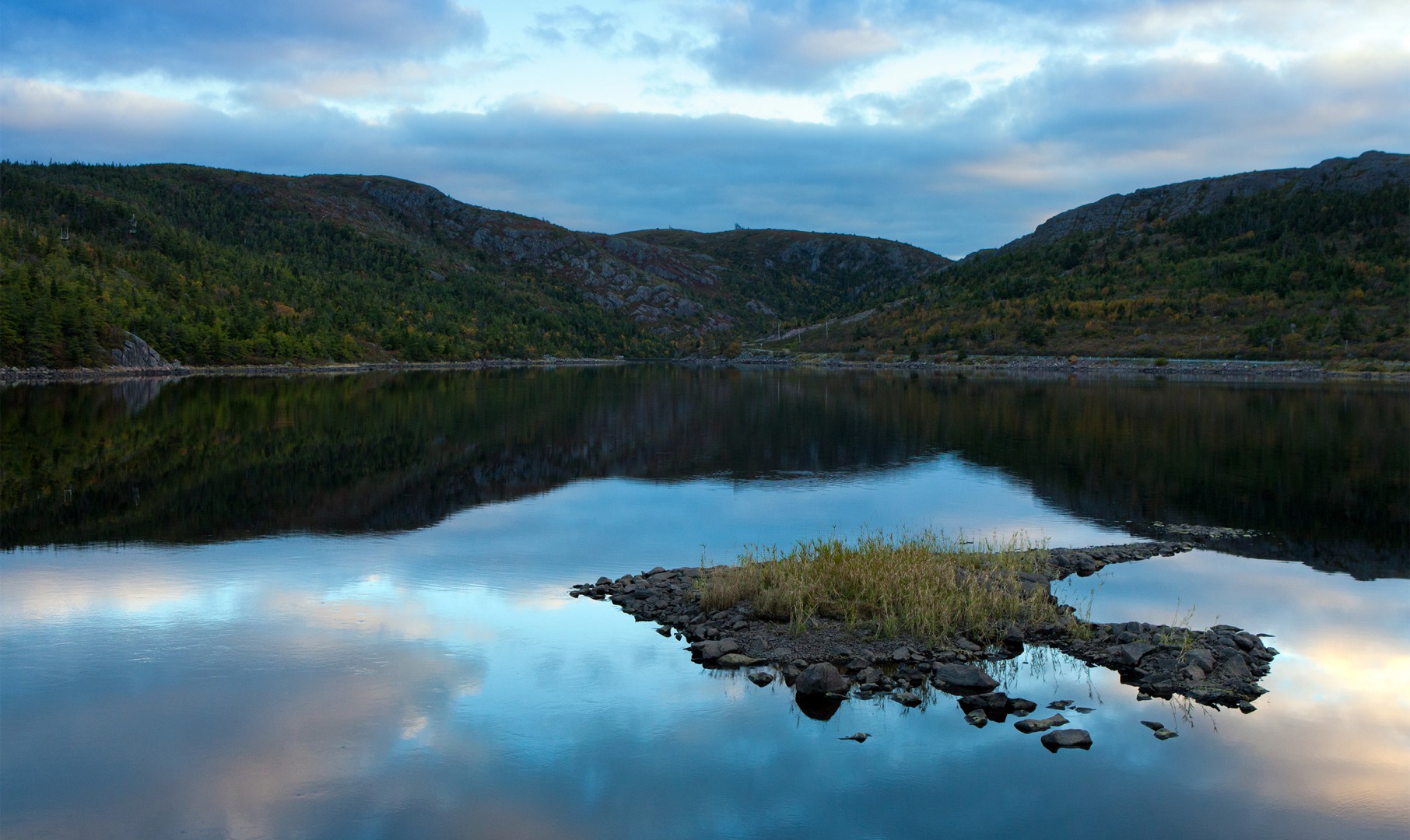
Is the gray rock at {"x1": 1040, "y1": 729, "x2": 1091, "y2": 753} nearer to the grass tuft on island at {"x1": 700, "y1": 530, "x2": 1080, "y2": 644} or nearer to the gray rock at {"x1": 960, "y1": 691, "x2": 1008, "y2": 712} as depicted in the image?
the gray rock at {"x1": 960, "y1": 691, "x2": 1008, "y2": 712}

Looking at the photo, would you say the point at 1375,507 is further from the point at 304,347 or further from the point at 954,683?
the point at 304,347

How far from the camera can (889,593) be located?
1509cm

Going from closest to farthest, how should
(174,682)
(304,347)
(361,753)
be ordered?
1. (361,753)
2. (174,682)
3. (304,347)

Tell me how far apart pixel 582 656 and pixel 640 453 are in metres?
25.9

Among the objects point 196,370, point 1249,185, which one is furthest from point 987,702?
point 1249,185

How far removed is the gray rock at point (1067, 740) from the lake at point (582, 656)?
202 millimetres

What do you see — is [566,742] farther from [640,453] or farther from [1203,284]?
[1203,284]

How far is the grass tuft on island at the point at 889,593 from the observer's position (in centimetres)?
1455

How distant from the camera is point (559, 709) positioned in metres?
12.0

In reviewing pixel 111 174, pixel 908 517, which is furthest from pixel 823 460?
pixel 111 174

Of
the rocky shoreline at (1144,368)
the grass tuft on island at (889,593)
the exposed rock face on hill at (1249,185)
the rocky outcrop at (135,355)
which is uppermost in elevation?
the exposed rock face on hill at (1249,185)

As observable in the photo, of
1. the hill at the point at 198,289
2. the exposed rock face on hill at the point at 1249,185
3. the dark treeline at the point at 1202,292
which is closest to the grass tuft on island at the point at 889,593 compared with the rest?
the hill at the point at 198,289

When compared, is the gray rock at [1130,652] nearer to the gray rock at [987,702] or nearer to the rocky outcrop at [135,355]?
the gray rock at [987,702]

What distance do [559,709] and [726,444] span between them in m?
30.5
